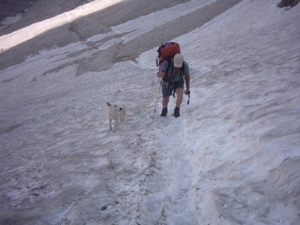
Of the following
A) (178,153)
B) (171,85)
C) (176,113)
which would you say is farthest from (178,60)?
(178,153)

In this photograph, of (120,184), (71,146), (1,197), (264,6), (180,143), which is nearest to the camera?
(120,184)

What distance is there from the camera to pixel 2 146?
8852 mm

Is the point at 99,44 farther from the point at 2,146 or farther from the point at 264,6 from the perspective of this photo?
the point at 2,146

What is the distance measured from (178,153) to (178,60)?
2467mm

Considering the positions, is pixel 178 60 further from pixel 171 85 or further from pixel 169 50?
pixel 171 85

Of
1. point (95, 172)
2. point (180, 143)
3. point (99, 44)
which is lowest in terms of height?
point (180, 143)

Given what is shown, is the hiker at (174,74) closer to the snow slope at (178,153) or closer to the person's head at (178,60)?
the person's head at (178,60)

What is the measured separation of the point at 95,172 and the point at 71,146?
232 cm

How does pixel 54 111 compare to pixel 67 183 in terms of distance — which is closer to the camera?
pixel 67 183

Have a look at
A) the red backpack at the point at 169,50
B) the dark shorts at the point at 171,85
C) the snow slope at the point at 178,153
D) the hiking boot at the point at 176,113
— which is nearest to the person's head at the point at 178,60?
the red backpack at the point at 169,50

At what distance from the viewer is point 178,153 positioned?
223 inches

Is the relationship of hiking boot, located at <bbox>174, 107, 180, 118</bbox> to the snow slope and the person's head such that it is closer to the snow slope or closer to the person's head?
the snow slope

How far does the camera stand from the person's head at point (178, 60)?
6268mm

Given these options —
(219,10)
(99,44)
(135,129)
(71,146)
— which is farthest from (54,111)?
(219,10)
